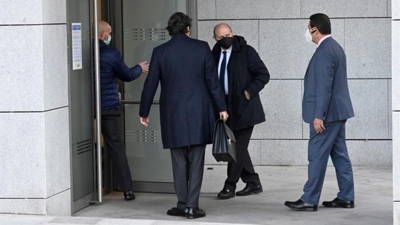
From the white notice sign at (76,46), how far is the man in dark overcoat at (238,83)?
145 cm

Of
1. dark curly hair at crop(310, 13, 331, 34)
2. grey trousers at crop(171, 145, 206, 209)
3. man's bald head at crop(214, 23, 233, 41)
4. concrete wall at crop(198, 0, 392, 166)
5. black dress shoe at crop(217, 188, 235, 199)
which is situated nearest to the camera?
grey trousers at crop(171, 145, 206, 209)

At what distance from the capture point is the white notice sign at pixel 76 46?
28.4ft

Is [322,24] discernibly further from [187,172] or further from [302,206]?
[187,172]

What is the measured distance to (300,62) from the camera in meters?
11.8

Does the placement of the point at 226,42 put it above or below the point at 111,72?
above

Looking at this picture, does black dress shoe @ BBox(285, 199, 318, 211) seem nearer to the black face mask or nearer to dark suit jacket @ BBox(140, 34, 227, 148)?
dark suit jacket @ BBox(140, 34, 227, 148)

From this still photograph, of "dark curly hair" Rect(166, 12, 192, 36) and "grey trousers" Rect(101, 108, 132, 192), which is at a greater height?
"dark curly hair" Rect(166, 12, 192, 36)

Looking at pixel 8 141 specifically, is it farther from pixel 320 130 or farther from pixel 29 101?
pixel 320 130

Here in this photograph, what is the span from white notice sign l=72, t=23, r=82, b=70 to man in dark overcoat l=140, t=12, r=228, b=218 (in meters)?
0.71

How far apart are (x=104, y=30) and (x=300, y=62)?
325cm

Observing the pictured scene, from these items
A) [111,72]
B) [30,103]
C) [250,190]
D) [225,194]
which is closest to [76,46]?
[111,72]

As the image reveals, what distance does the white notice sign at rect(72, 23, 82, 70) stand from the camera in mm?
8656
